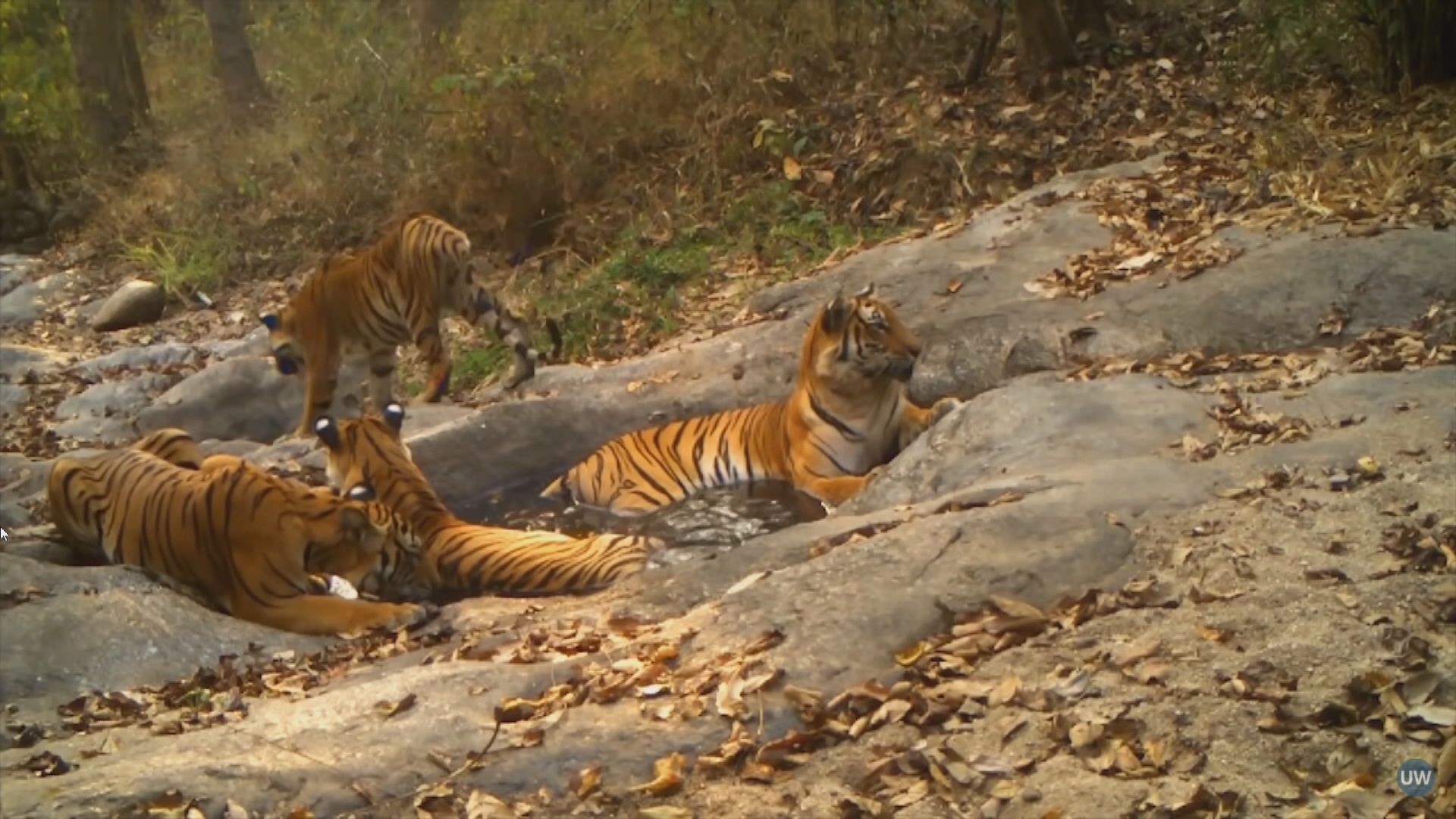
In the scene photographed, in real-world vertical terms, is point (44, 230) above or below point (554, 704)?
below

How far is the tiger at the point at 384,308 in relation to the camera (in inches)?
375

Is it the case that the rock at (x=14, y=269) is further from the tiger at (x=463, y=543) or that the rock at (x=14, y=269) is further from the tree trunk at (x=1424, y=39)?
the tree trunk at (x=1424, y=39)

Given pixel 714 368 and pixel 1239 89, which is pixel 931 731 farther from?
pixel 1239 89

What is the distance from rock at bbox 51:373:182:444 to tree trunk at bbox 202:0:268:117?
22.9 ft

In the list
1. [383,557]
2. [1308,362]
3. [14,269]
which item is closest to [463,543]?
[383,557]

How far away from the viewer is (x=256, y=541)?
5844mm

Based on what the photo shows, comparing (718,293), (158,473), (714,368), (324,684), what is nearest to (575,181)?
(718,293)

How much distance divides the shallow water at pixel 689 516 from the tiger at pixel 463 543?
0.27 metres

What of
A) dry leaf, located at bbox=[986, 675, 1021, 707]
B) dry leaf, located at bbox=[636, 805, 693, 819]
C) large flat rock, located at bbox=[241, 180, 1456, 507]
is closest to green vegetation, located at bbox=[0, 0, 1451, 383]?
large flat rock, located at bbox=[241, 180, 1456, 507]

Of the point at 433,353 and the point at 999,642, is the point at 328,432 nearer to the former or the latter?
the point at 433,353

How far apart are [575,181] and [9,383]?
14.9 feet

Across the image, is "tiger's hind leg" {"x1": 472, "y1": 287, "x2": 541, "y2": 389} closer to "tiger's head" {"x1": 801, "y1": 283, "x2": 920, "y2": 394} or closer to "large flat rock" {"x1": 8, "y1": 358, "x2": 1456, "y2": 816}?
"tiger's head" {"x1": 801, "y1": 283, "x2": 920, "y2": 394}

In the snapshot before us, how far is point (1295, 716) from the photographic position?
11.5 ft

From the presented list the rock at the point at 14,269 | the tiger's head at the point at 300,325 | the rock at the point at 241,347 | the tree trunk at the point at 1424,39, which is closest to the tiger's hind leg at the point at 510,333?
the tiger's head at the point at 300,325
